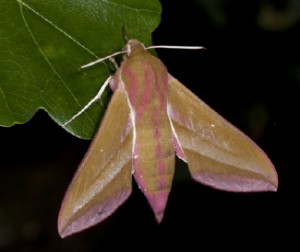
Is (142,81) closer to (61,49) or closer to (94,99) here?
(94,99)

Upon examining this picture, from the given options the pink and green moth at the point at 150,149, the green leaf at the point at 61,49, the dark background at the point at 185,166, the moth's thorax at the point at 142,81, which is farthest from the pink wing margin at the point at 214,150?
the dark background at the point at 185,166

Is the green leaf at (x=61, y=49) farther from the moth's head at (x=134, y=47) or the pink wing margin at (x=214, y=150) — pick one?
the pink wing margin at (x=214, y=150)

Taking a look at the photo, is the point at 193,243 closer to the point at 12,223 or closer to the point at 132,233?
the point at 132,233

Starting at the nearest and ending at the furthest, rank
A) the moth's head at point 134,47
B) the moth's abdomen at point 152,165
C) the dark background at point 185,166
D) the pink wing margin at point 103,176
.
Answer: the pink wing margin at point 103,176 → the moth's abdomen at point 152,165 → the moth's head at point 134,47 → the dark background at point 185,166

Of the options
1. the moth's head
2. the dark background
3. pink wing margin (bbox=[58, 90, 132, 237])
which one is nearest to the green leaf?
the moth's head

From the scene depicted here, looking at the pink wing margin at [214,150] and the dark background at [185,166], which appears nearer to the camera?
the pink wing margin at [214,150]

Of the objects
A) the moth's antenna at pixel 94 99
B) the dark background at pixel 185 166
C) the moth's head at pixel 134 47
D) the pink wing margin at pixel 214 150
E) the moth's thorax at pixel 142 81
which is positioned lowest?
the dark background at pixel 185 166
